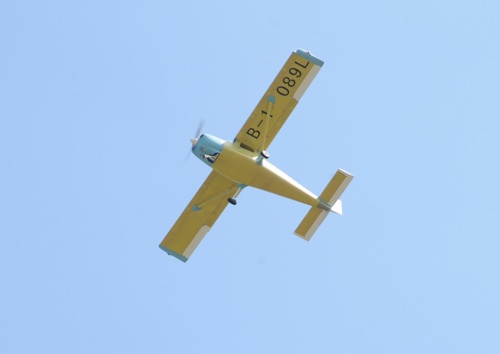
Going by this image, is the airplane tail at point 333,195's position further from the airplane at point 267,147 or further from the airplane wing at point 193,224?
the airplane wing at point 193,224

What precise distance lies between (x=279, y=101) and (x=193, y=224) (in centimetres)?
545

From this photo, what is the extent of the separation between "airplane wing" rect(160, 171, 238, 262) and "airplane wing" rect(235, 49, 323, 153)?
8.89ft

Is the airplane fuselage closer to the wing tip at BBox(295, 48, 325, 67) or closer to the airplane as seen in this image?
the airplane

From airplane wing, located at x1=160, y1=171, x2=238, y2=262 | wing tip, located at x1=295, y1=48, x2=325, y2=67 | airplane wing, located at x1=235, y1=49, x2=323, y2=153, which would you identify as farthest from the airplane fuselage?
wing tip, located at x1=295, y1=48, x2=325, y2=67

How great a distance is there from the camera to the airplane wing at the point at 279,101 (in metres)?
31.5

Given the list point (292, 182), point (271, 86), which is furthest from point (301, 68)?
point (292, 182)

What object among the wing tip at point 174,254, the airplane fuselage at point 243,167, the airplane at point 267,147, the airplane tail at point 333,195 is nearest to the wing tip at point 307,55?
the airplane at point 267,147

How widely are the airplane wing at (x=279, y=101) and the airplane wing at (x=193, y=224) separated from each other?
2.71 meters

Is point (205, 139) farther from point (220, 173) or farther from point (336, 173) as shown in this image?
point (336, 173)

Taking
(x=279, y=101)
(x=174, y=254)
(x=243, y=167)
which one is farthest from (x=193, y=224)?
(x=279, y=101)

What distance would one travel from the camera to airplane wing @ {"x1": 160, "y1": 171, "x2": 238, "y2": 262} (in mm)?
33969

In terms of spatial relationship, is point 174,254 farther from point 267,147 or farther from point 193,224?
point 267,147

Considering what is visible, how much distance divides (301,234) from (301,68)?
5383 millimetres

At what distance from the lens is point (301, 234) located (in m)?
33.3
